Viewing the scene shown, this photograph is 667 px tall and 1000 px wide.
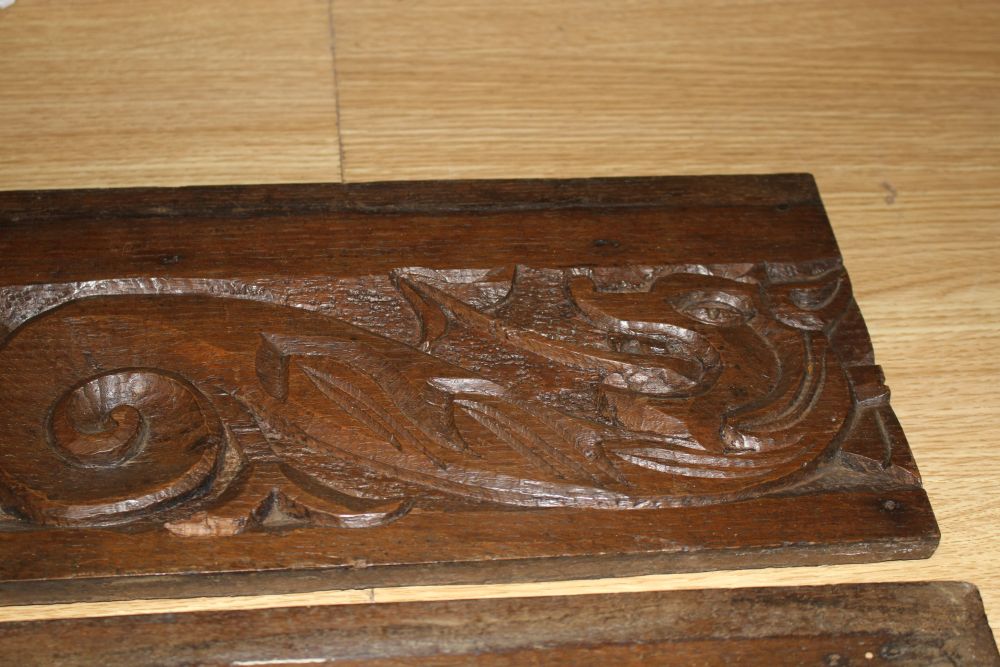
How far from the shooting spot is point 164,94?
1.12 metres

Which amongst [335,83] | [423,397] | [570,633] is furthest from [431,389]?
[335,83]

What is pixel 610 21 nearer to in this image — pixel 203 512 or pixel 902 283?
pixel 902 283

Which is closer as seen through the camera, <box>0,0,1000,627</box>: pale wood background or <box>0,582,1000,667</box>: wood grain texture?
<box>0,582,1000,667</box>: wood grain texture

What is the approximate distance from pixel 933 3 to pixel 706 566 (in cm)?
76

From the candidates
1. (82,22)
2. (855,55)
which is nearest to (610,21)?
(855,55)

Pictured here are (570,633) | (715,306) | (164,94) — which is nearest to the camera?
(570,633)

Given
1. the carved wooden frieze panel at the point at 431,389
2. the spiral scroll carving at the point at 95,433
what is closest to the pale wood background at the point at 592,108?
the carved wooden frieze panel at the point at 431,389

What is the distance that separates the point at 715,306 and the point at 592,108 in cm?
29

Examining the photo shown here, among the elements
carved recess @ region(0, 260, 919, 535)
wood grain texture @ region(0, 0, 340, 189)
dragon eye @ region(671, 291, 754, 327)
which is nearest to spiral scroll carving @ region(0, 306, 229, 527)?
carved recess @ region(0, 260, 919, 535)

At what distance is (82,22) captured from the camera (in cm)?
115

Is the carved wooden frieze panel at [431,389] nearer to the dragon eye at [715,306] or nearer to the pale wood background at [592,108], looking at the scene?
the dragon eye at [715,306]

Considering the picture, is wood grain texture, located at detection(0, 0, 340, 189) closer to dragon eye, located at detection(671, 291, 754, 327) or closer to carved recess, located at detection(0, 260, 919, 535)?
carved recess, located at detection(0, 260, 919, 535)

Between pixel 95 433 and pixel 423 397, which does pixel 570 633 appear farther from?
pixel 95 433

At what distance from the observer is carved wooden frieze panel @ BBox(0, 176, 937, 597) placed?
32.7 inches
